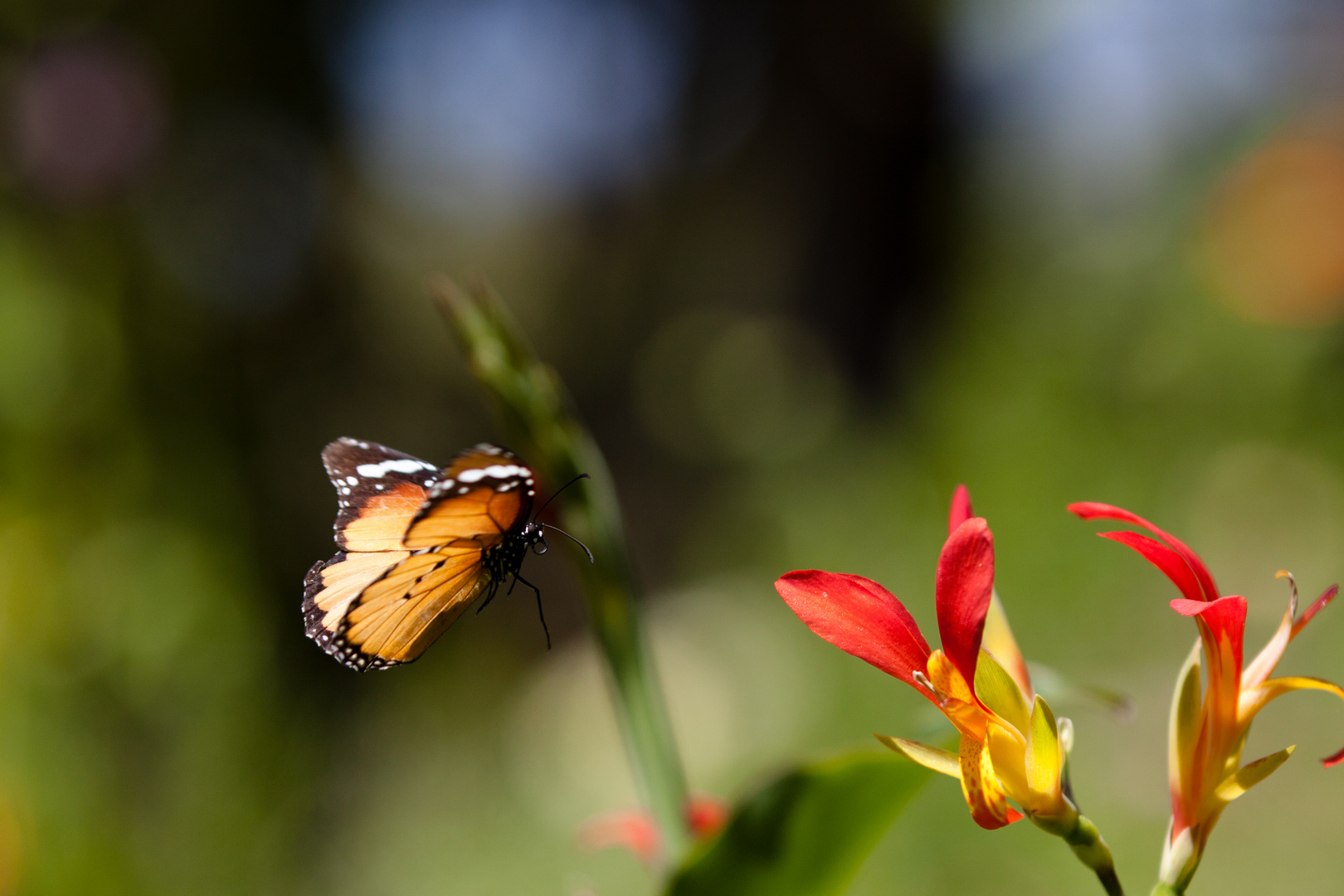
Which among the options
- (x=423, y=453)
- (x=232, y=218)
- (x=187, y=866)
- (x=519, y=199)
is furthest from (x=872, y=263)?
(x=187, y=866)

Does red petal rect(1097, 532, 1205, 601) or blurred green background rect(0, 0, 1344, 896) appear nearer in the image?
red petal rect(1097, 532, 1205, 601)

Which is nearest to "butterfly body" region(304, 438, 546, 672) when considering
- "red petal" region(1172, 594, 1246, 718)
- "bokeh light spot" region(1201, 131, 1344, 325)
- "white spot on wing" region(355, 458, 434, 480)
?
"white spot on wing" region(355, 458, 434, 480)

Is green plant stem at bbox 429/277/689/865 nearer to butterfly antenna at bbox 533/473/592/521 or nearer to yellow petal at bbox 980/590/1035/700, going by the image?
butterfly antenna at bbox 533/473/592/521

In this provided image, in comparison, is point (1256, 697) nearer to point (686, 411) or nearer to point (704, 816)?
point (704, 816)

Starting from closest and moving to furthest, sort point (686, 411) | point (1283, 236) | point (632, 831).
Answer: point (632, 831) → point (1283, 236) → point (686, 411)

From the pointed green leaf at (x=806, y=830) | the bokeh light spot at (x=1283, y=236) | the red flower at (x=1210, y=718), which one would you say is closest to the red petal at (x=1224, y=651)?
the red flower at (x=1210, y=718)

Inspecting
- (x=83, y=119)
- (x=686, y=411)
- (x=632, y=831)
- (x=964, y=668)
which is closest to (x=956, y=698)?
(x=964, y=668)
